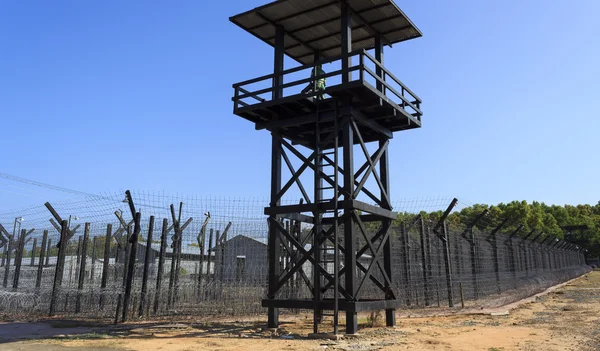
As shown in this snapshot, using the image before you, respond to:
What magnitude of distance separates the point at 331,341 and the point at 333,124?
5949 mm

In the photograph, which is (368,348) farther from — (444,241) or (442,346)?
(444,241)

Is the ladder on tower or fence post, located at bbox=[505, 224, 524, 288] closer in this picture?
the ladder on tower

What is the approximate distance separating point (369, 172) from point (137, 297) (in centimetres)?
841

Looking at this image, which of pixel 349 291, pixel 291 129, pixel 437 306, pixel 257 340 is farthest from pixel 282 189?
pixel 437 306

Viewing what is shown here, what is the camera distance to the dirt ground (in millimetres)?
9531

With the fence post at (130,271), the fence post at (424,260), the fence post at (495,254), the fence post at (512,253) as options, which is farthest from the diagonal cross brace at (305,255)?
the fence post at (512,253)

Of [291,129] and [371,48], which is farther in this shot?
[371,48]

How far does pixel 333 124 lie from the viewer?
13500mm

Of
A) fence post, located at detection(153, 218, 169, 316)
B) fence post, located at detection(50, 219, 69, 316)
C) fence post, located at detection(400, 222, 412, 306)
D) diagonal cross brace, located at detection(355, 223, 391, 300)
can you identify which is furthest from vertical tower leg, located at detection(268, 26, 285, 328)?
fence post, located at detection(50, 219, 69, 316)

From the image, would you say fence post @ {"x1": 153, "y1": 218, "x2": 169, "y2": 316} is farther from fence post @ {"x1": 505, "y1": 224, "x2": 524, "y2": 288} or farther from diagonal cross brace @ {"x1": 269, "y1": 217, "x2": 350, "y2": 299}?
fence post @ {"x1": 505, "y1": 224, "x2": 524, "y2": 288}

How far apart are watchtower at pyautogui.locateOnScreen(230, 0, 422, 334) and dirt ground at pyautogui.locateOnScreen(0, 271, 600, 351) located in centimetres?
108

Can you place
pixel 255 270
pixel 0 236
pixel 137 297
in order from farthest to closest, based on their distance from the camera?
pixel 0 236 < pixel 255 270 < pixel 137 297

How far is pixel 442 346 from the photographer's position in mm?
9508

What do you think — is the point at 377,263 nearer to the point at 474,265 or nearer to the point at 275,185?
the point at 275,185
